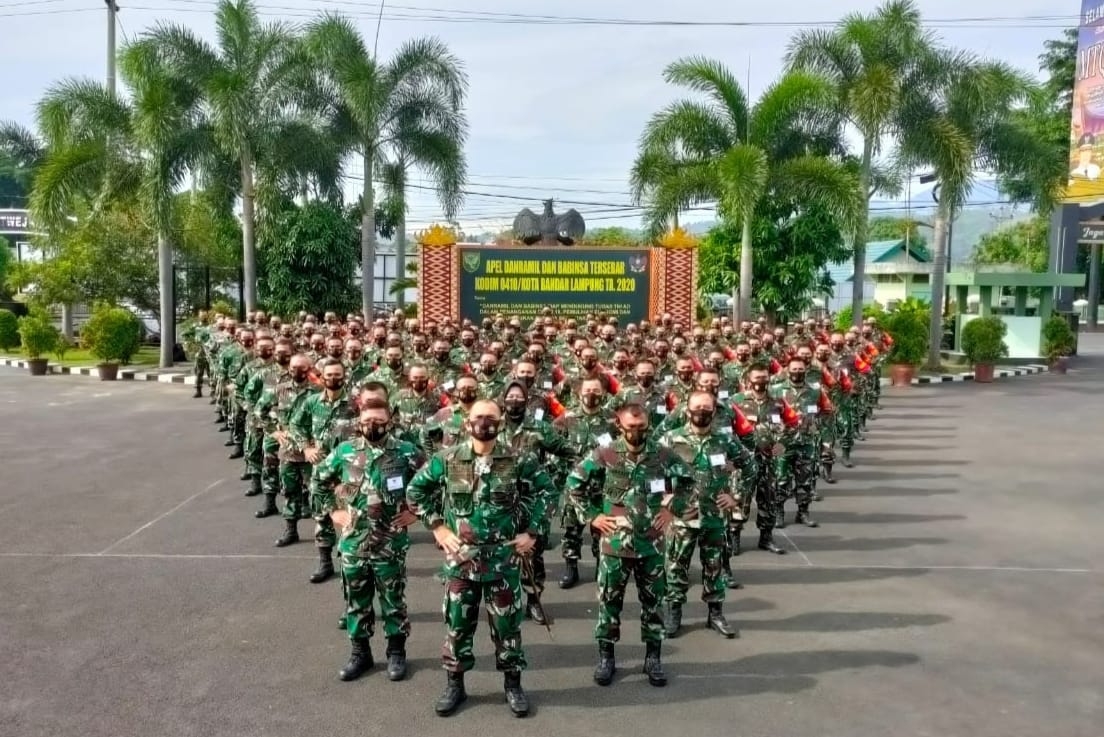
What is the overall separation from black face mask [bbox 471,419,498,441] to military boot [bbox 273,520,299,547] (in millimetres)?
3728

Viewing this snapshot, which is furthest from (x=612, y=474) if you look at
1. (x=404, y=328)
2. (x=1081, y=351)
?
(x=1081, y=351)

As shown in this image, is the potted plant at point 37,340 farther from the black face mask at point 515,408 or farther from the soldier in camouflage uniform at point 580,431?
the black face mask at point 515,408

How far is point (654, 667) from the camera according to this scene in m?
5.28

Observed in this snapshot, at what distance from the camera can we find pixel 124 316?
2164 cm

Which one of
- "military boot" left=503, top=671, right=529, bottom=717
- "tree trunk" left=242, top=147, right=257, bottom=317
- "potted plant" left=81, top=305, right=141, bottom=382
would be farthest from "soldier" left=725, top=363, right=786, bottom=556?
"potted plant" left=81, top=305, right=141, bottom=382

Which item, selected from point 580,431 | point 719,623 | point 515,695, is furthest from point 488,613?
point 580,431

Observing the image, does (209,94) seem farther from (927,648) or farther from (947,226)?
(927,648)

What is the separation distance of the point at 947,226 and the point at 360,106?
1435 centimetres

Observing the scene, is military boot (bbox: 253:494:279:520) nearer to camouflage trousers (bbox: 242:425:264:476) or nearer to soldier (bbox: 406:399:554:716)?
camouflage trousers (bbox: 242:425:264:476)

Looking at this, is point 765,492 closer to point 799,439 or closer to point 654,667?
point 799,439

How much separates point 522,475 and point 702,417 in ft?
4.79

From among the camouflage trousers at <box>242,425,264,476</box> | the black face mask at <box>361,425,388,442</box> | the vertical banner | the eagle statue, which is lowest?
the camouflage trousers at <box>242,425,264,476</box>

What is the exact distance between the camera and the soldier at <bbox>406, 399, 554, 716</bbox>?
484 cm

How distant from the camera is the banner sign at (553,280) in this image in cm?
2038
